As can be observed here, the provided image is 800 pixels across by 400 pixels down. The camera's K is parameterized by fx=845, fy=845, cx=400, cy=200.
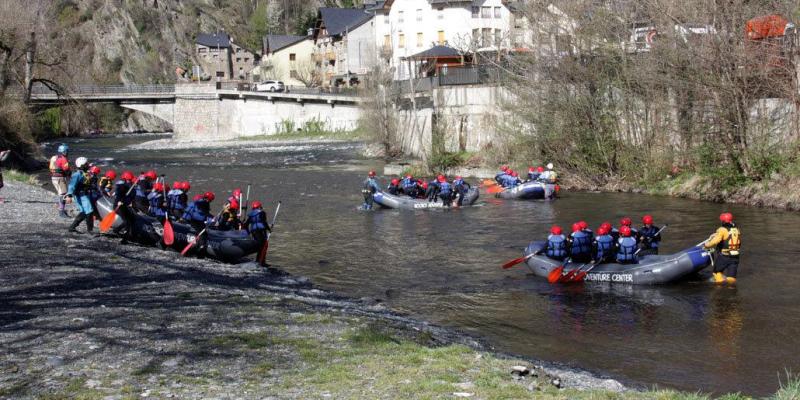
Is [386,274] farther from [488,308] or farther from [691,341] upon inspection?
[691,341]

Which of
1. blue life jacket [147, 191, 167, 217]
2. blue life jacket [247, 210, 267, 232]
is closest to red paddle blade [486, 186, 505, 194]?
Result: blue life jacket [247, 210, 267, 232]

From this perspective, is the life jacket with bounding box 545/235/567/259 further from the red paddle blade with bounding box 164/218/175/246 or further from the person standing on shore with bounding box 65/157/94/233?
the person standing on shore with bounding box 65/157/94/233

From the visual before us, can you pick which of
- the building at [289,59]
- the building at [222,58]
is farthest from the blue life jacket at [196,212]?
the building at [222,58]

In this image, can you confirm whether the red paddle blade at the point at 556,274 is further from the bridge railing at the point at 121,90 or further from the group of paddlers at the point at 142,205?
the bridge railing at the point at 121,90

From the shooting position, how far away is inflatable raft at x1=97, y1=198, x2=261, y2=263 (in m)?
20.4

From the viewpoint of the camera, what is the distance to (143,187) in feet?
82.6

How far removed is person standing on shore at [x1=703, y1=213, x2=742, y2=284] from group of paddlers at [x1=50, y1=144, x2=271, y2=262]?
10.9 metres

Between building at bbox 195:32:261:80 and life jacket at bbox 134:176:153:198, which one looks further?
building at bbox 195:32:261:80

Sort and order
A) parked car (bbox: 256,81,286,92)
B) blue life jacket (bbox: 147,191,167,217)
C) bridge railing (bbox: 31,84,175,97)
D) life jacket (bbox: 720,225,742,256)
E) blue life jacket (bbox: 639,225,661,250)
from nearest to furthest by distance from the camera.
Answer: life jacket (bbox: 720,225,742,256), blue life jacket (bbox: 639,225,661,250), blue life jacket (bbox: 147,191,167,217), bridge railing (bbox: 31,84,175,97), parked car (bbox: 256,81,286,92)

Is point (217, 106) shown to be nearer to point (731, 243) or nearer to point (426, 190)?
point (426, 190)

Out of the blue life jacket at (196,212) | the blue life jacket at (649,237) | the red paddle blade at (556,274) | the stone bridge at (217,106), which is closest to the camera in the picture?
the red paddle blade at (556,274)

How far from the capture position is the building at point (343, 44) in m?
100

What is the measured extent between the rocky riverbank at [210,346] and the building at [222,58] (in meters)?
113

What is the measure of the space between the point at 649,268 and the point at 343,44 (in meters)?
86.1
